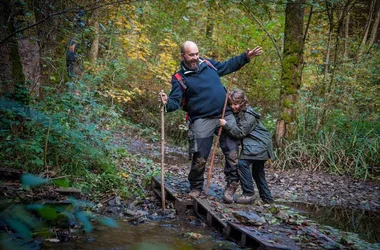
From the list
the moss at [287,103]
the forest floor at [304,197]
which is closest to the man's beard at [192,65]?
the forest floor at [304,197]

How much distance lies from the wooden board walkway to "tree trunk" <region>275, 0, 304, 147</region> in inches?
135

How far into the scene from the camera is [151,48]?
1436 cm

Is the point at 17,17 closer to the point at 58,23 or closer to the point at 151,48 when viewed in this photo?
the point at 58,23

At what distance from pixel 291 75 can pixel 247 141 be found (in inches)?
174

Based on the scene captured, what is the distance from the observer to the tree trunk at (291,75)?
8930mm

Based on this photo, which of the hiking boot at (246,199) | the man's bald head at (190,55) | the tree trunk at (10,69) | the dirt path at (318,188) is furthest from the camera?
the dirt path at (318,188)

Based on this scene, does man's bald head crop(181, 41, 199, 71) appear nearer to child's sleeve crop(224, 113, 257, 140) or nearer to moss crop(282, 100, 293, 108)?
child's sleeve crop(224, 113, 257, 140)

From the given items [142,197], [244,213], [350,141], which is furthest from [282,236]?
[350,141]

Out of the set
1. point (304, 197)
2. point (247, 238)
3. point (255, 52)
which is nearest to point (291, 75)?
point (304, 197)

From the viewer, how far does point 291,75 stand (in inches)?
353

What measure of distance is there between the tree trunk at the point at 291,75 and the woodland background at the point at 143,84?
3cm

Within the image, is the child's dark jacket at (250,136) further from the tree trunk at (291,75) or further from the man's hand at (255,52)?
the tree trunk at (291,75)

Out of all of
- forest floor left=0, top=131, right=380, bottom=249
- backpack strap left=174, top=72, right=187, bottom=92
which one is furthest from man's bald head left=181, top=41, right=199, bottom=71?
forest floor left=0, top=131, right=380, bottom=249

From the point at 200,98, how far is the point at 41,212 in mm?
3761
